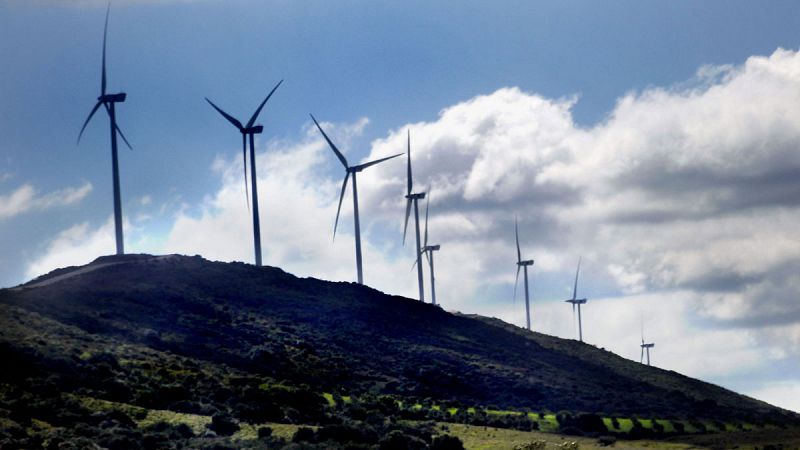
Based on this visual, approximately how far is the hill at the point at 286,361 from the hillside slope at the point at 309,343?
1.01 feet

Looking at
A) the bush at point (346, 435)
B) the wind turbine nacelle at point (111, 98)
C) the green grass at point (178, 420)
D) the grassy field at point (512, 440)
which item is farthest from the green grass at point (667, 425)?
the wind turbine nacelle at point (111, 98)

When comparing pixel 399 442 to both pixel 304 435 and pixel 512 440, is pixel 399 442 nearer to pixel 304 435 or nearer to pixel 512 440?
pixel 304 435

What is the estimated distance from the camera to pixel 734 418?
149 m

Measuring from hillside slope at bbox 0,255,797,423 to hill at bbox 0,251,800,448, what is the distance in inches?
12.1

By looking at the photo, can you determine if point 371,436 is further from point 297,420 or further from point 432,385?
point 432,385

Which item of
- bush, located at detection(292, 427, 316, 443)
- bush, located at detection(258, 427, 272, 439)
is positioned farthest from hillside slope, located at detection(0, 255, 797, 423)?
bush, located at detection(292, 427, 316, 443)

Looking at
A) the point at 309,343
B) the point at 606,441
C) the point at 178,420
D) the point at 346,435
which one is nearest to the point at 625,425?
the point at 606,441

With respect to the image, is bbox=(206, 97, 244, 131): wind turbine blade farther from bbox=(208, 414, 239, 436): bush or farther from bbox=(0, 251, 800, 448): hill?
bbox=(208, 414, 239, 436): bush

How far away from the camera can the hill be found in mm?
96688

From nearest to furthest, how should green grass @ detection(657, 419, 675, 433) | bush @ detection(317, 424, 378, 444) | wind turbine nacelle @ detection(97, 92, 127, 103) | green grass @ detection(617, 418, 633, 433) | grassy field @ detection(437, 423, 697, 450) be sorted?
bush @ detection(317, 424, 378, 444), grassy field @ detection(437, 423, 697, 450), green grass @ detection(617, 418, 633, 433), green grass @ detection(657, 419, 675, 433), wind turbine nacelle @ detection(97, 92, 127, 103)

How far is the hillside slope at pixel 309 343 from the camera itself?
11775cm

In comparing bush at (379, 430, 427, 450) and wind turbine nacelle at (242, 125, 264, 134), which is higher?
wind turbine nacelle at (242, 125, 264, 134)

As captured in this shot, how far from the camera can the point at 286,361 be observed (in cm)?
13350

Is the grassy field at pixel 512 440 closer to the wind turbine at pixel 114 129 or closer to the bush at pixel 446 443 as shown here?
the bush at pixel 446 443
